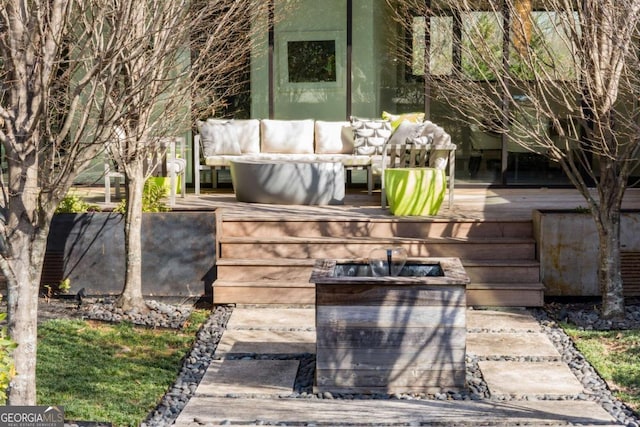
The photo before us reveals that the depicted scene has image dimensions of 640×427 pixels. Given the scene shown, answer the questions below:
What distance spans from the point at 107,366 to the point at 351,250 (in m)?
2.63

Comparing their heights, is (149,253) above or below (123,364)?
above

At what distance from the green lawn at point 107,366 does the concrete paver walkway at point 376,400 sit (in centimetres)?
28

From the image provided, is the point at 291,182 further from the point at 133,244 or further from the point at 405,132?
the point at 133,244

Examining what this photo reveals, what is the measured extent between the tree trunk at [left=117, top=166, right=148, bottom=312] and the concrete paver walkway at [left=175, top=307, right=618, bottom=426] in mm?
817

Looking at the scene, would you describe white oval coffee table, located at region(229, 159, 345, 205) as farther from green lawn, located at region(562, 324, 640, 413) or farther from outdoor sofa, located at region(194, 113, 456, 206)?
green lawn, located at region(562, 324, 640, 413)

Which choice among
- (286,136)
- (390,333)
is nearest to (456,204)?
(286,136)

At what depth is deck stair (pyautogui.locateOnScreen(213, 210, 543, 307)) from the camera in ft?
24.9

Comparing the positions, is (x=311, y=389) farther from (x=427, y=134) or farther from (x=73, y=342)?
(x=427, y=134)

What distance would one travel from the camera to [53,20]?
4055 millimetres

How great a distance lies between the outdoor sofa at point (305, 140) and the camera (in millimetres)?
10180

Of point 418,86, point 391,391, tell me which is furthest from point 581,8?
point 418,86

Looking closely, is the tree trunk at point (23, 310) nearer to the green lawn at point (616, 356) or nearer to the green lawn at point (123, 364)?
the green lawn at point (123, 364)

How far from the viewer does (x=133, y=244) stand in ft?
24.1

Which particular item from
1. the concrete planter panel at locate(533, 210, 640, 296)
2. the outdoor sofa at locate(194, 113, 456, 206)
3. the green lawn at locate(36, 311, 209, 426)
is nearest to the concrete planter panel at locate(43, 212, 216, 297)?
the green lawn at locate(36, 311, 209, 426)
